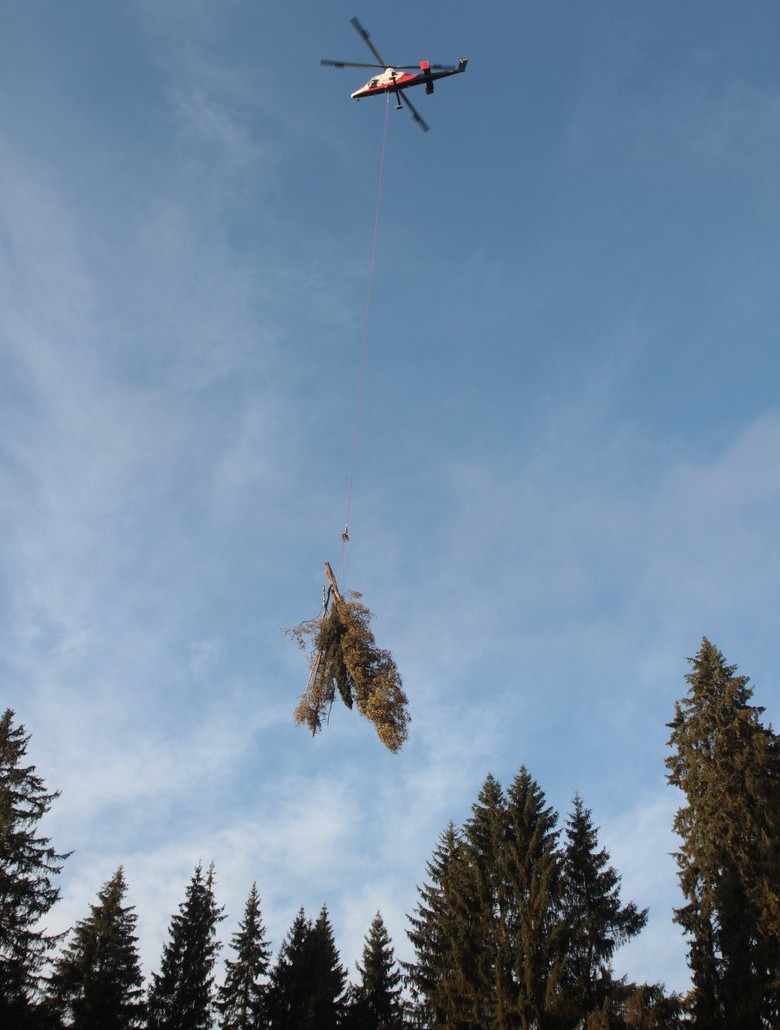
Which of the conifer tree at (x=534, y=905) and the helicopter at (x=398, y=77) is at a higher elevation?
the helicopter at (x=398, y=77)


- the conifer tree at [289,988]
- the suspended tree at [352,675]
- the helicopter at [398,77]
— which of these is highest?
the helicopter at [398,77]

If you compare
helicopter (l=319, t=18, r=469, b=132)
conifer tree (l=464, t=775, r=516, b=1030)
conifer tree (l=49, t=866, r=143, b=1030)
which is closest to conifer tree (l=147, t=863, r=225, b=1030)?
conifer tree (l=49, t=866, r=143, b=1030)

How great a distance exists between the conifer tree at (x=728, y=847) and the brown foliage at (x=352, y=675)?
9.72 m

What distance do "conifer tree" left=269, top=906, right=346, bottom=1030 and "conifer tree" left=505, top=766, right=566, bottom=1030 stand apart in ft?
26.3

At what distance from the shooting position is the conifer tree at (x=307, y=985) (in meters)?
23.4

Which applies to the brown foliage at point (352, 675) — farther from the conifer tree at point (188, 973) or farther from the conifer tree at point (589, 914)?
the conifer tree at point (188, 973)

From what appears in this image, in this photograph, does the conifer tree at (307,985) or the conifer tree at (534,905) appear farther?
the conifer tree at (307,985)

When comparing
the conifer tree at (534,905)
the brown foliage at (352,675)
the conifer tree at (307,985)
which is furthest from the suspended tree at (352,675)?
the conifer tree at (307,985)

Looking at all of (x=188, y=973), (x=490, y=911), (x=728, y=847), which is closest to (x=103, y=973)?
(x=188, y=973)

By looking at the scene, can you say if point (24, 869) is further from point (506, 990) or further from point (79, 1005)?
point (506, 990)

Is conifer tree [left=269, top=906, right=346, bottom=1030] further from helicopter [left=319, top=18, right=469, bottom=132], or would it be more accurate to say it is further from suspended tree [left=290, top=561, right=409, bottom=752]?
helicopter [left=319, top=18, right=469, bottom=132]

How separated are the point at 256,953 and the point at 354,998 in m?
4.27

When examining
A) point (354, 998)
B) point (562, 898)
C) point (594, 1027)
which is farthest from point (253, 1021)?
point (594, 1027)

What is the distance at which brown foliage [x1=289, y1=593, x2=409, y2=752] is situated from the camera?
619 inches
